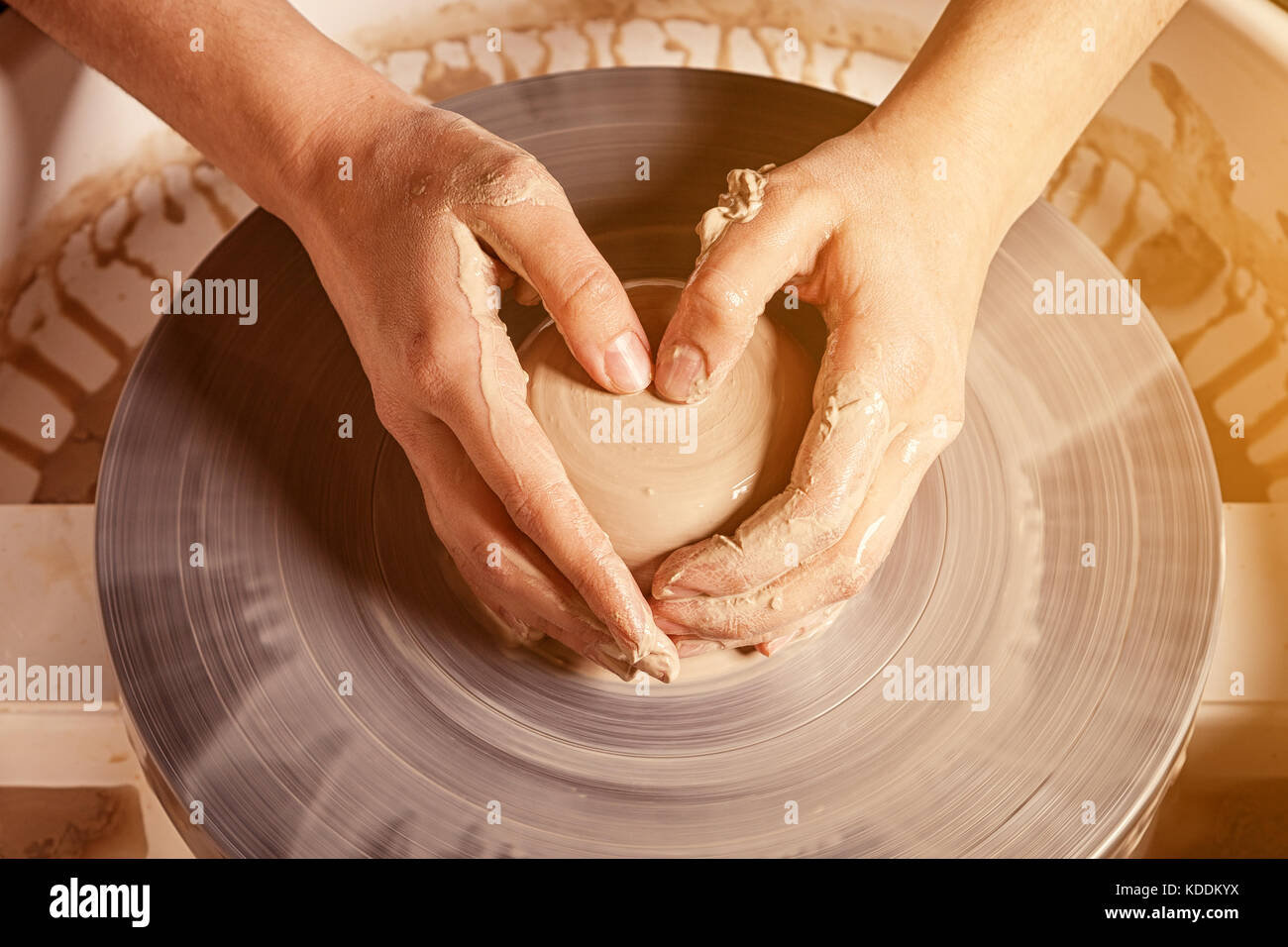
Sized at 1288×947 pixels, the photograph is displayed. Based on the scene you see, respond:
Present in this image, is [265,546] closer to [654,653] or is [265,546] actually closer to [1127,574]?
[654,653]

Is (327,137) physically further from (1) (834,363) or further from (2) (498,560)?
(1) (834,363)

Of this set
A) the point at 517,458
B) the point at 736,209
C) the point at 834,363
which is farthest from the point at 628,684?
the point at 736,209

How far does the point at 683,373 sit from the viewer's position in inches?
40.3

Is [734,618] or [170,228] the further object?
[170,228]

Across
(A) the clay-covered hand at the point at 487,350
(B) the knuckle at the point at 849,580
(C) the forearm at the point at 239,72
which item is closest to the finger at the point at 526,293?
(A) the clay-covered hand at the point at 487,350

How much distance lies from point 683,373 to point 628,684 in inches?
15.8

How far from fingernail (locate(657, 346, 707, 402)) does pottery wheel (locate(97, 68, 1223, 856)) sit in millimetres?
372

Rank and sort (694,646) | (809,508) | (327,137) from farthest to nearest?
(327,137), (694,646), (809,508)

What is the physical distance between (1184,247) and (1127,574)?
0.87m

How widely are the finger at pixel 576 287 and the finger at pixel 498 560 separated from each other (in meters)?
0.19

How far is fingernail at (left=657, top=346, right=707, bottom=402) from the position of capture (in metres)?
1.02

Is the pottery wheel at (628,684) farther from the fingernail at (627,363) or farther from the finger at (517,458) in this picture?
the fingernail at (627,363)

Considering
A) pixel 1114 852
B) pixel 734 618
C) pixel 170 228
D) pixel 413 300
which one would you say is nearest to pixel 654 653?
pixel 734 618

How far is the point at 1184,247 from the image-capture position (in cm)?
178
